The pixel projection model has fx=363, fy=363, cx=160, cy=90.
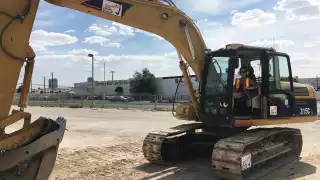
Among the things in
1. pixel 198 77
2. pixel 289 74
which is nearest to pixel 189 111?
pixel 198 77

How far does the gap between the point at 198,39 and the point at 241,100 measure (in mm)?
1720

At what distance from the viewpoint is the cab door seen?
8.05 metres

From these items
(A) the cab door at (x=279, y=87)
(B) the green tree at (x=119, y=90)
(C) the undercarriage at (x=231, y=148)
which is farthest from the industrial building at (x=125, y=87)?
(A) the cab door at (x=279, y=87)

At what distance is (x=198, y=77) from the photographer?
330 inches

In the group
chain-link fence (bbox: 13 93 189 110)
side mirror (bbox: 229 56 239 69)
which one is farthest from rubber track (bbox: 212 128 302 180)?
chain-link fence (bbox: 13 93 189 110)

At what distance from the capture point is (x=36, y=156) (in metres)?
4.92

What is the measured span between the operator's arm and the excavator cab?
42cm

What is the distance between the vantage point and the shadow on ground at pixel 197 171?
7.36 meters

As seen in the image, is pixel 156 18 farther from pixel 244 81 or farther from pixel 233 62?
pixel 244 81

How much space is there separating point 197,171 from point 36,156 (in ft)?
12.9

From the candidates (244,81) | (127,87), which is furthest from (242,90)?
(127,87)

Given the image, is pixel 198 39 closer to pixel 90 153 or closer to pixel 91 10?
pixel 91 10

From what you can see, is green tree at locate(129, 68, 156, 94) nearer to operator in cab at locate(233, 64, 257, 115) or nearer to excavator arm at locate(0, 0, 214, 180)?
operator in cab at locate(233, 64, 257, 115)

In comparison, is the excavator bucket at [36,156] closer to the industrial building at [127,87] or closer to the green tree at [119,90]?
the industrial building at [127,87]
